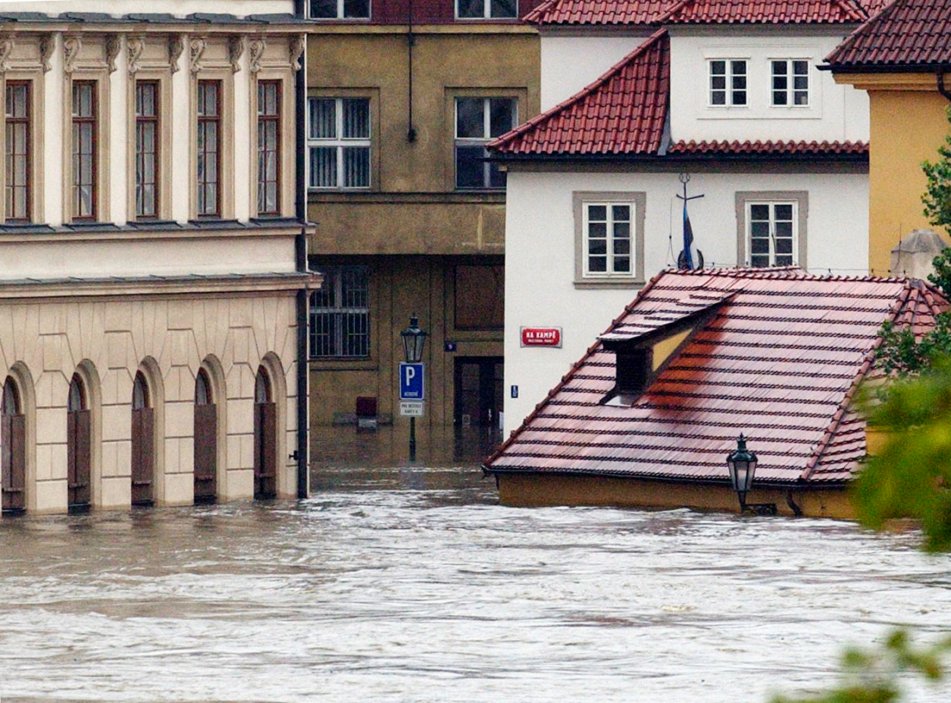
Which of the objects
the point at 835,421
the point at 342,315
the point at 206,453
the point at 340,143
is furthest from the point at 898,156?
the point at 342,315

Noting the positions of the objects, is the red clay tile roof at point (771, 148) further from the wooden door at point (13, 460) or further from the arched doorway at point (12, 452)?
the wooden door at point (13, 460)

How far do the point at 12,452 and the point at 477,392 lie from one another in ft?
82.3

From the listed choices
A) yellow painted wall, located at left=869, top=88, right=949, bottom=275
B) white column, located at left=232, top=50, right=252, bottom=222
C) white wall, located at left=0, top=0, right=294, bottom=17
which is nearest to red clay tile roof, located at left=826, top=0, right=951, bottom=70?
yellow painted wall, located at left=869, top=88, right=949, bottom=275

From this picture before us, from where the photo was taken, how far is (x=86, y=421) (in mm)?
37812

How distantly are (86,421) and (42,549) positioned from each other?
6769 mm

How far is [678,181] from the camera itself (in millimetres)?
49875

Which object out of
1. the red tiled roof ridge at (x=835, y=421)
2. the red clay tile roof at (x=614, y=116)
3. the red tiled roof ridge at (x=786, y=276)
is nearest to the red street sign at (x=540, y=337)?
the red clay tile roof at (x=614, y=116)

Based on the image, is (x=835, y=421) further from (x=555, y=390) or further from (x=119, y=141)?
(x=119, y=141)

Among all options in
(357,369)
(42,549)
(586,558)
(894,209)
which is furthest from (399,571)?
(357,369)

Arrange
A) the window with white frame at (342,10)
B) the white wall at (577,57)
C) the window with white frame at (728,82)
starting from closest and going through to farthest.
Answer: the window with white frame at (728,82)
the white wall at (577,57)
the window with white frame at (342,10)

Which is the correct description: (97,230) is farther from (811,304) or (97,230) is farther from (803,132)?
(803,132)

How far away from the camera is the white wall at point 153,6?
3759 centimetres

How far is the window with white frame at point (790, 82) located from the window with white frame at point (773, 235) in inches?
66.3

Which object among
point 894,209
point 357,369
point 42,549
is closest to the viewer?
point 42,549
